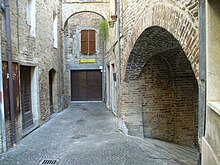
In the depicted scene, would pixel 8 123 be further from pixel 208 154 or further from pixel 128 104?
pixel 208 154

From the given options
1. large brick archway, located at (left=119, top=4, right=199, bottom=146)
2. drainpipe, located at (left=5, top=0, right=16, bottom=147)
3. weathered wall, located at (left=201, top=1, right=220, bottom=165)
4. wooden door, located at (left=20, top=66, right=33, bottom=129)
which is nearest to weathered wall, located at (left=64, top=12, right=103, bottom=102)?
wooden door, located at (left=20, top=66, right=33, bottom=129)

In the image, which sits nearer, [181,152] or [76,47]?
[181,152]

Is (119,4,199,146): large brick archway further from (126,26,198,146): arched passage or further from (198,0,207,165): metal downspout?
(198,0,207,165): metal downspout

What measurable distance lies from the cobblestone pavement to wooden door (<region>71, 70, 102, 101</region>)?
31.2 feet

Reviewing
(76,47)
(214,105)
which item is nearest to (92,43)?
(76,47)

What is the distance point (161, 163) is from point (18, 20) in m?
5.35

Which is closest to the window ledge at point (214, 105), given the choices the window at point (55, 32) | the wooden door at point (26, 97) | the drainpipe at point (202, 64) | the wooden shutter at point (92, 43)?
the drainpipe at point (202, 64)

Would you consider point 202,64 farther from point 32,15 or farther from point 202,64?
point 32,15

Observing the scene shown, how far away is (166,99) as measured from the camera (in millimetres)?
8469

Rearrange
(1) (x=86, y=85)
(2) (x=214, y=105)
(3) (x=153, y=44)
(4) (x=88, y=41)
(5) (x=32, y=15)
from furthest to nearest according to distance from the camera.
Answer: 1. (1) (x=86, y=85)
2. (4) (x=88, y=41)
3. (5) (x=32, y=15)
4. (3) (x=153, y=44)
5. (2) (x=214, y=105)

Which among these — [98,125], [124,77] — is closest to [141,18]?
[124,77]

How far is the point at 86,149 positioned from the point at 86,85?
12224 mm

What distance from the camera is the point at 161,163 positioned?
4965mm

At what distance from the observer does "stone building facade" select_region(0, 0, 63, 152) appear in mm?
6684
